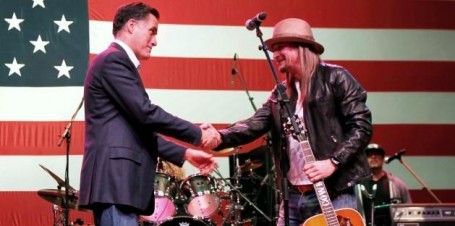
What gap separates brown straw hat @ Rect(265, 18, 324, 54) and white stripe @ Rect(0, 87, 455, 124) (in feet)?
10.3

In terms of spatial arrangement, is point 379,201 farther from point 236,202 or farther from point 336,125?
point 336,125

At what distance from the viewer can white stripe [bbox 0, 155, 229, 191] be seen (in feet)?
23.8

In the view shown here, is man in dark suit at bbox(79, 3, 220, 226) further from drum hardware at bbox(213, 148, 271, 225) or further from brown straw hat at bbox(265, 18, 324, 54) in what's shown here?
drum hardware at bbox(213, 148, 271, 225)

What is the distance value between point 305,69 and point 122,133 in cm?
140

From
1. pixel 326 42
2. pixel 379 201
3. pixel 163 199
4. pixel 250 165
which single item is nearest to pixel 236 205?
pixel 250 165

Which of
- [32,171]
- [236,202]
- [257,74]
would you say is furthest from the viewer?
[257,74]

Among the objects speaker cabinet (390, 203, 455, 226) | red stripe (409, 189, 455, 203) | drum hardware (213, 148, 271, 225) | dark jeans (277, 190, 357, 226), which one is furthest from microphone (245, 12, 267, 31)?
red stripe (409, 189, 455, 203)

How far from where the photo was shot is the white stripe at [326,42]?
780cm

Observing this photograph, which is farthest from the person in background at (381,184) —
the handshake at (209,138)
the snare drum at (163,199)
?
the handshake at (209,138)

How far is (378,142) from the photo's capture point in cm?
821

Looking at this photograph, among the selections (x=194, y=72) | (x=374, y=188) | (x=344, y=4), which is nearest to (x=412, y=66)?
(x=344, y=4)

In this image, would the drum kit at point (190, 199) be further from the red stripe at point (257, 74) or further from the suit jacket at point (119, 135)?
the suit jacket at point (119, 135)

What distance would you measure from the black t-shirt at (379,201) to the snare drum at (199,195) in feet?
5.53

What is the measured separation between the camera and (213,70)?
7875 mm
